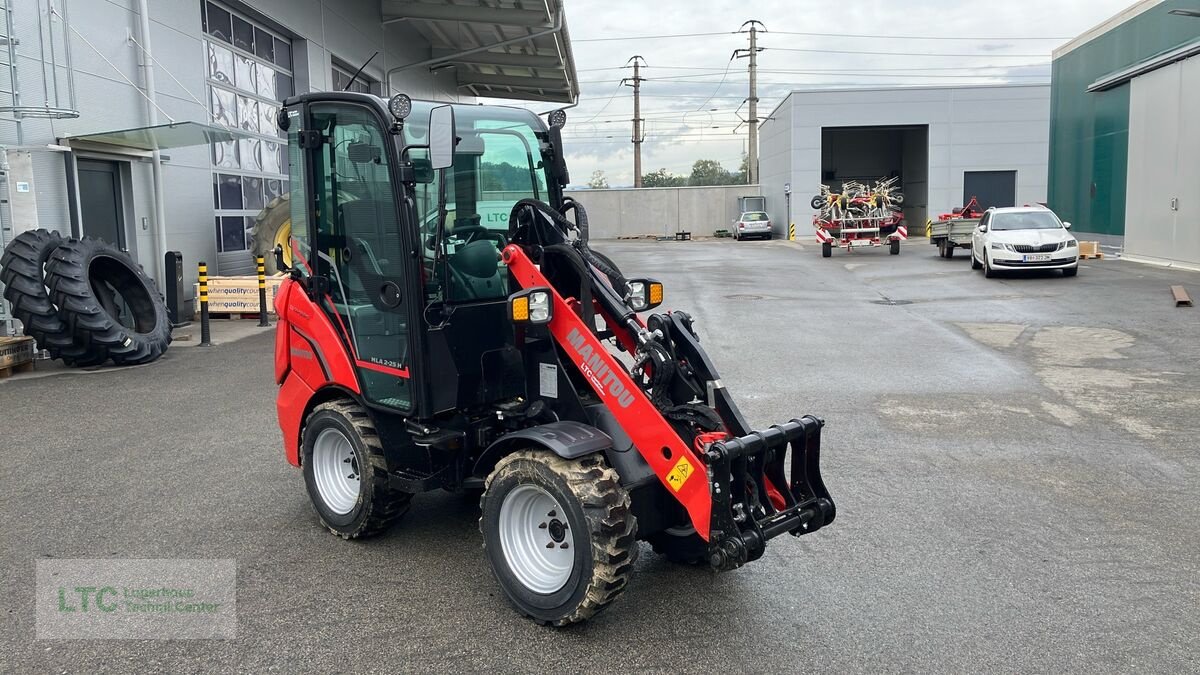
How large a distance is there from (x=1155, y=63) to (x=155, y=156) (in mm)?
22457

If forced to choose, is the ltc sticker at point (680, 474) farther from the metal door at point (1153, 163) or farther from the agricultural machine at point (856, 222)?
the agricultural machine at point (856, 222)

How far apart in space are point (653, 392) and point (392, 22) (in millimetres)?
22286

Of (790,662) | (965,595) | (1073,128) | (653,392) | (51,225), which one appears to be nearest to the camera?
(790,662)

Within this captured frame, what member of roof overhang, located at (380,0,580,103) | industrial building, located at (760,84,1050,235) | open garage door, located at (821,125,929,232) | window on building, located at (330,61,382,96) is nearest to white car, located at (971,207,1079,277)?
roof overhang, located at (380,0,580,103)

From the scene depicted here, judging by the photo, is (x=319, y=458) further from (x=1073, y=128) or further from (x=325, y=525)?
(x=1073, y=128)

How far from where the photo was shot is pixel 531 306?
171 inches

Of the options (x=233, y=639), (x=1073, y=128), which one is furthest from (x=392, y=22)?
(x=1073, y=128)

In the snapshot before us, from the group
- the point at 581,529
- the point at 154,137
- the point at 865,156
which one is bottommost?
the point at 581,529

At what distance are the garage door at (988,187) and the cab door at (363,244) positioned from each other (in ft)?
146

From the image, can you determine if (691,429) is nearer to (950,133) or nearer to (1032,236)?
(1032,236)

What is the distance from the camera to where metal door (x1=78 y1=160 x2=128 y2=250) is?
42.9ft

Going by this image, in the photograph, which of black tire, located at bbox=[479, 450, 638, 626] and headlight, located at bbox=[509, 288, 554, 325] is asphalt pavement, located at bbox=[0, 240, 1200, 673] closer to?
black tire, located at bbox=[479, 450, 638, 626]

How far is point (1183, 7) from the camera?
29266 mm

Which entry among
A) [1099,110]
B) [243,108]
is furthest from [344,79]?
[1099,110]
